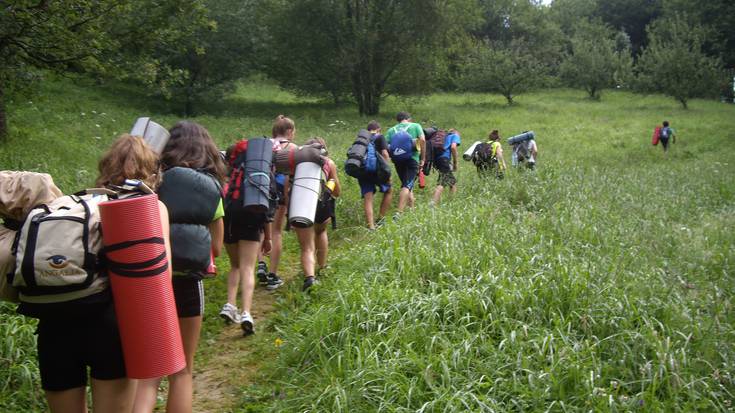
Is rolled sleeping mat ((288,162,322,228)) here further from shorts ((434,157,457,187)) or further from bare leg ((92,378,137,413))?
shorts ((434,157,457,187))

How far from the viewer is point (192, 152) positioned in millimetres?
3625

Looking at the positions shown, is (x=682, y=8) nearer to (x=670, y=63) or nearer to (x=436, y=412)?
(x=670, y=63)

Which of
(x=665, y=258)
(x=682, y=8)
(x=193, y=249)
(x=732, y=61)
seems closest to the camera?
(x=193, y=249)

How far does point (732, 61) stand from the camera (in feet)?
144

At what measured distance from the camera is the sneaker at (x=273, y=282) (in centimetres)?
616

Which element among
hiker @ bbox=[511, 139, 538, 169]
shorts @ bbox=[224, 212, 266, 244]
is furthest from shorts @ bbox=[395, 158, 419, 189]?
shorts @ bbox=[224, 212, 266, 244]

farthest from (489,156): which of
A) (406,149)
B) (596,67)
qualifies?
(596,67)

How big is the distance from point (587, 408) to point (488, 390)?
488 millimetres

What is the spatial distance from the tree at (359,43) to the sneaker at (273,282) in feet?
68.8

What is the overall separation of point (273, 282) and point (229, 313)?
3.77 feet

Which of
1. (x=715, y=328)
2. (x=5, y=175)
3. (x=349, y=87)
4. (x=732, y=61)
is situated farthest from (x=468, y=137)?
(x=732, y=61)

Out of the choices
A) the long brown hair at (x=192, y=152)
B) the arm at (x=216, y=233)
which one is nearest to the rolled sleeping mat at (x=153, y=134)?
the long brown hair at (x=192, y=152)

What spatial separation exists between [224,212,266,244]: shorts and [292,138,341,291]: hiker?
0.46 meters

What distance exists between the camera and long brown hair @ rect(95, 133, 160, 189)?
117 inches
